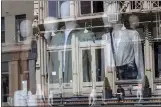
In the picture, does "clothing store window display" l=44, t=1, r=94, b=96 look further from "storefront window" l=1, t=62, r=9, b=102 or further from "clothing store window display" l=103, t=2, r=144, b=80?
"storefront window" l=1, t=62, r=9, b=102

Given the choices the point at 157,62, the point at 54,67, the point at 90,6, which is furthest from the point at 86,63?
the point at 157,62

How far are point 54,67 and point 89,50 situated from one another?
30 cm

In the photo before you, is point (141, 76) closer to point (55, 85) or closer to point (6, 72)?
point (55, 85)

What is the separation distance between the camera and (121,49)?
3.44 meters

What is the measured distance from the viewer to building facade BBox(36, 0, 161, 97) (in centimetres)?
325

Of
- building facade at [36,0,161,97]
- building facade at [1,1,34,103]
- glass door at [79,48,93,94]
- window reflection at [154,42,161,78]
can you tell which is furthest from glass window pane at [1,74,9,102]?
window reflection at [154,42,161,78]

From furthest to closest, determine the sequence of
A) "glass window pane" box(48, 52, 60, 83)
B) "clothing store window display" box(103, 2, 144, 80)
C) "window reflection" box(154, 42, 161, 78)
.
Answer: "glass window pane" box(48, 52, 60, 83)
"clothing store window display" box(103, 2, 144, 80)
"window reflection" box(154, 42, 161, 78)

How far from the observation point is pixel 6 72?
3330mm

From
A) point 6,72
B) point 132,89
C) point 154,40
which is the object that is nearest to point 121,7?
point 154,40

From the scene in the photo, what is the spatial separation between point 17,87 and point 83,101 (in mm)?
515

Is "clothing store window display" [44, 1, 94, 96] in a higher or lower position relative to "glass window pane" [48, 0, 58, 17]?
lower

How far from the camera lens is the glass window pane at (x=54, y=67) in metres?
3.44

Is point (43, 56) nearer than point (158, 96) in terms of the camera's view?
No

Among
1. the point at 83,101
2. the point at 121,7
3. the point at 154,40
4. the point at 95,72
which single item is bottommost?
the point at 83,101
